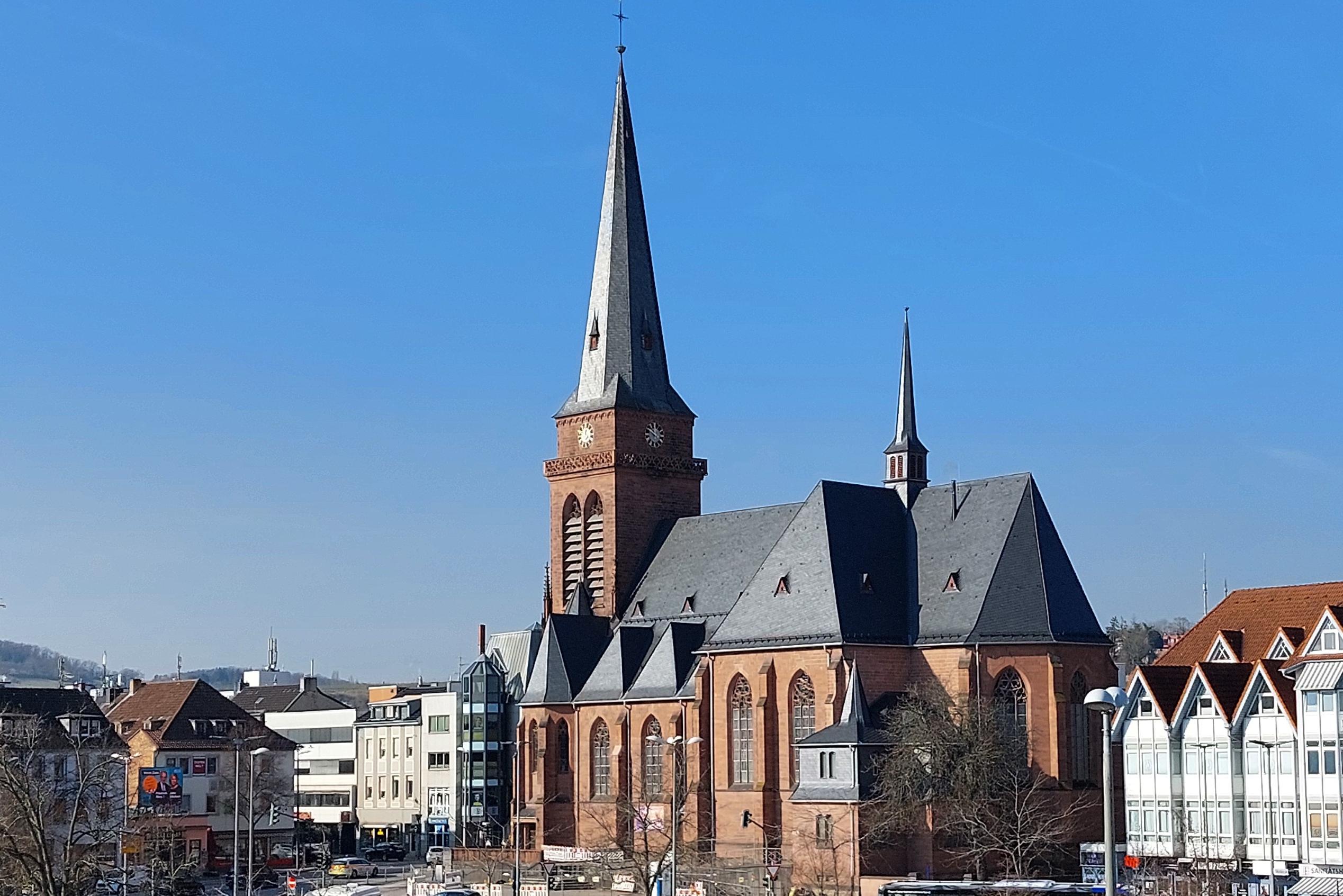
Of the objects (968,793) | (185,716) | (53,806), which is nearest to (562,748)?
(185,716)

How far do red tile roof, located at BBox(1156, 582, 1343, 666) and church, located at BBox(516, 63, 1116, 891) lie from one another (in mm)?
3841

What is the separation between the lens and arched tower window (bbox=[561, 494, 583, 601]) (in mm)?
94500

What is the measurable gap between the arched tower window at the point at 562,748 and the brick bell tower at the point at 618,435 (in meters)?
6.37

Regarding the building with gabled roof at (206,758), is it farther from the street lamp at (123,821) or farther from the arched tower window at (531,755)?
the arched tower window at (531,755)

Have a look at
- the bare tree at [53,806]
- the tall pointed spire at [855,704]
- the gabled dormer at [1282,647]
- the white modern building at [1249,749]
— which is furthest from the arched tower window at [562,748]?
the gabled dormer at [1282,647]

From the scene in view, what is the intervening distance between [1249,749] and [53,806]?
3934cm

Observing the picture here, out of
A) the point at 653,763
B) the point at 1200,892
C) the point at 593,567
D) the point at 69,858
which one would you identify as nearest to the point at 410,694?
the point at 593,567

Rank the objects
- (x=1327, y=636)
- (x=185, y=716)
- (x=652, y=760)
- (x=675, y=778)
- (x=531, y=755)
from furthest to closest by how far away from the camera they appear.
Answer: (x=185, y=716) < (x=531, y=755) < (x=652, y=760) < (x=1327, y=636) < (x=675, y=778)

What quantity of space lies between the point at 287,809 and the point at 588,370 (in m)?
32.8

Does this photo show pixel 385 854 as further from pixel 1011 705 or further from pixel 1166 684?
pixel 1166 684

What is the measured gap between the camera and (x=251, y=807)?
6619 centimetres

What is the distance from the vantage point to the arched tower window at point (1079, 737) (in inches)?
2768

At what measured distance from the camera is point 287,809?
350 ft

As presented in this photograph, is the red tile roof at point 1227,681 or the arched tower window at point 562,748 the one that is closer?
the red tile roof at point 1227,681
